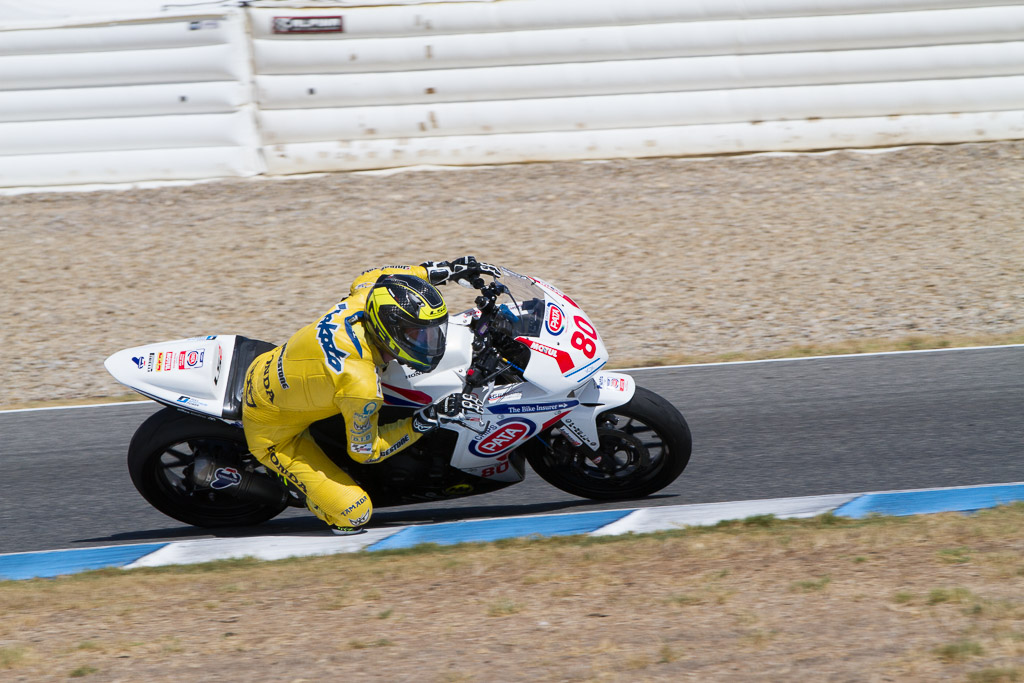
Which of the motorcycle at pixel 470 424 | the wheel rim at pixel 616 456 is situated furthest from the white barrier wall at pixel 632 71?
the wheel rim at pixel 616 456

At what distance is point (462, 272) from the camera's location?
534 cm

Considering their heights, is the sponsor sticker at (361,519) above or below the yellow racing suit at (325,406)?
below

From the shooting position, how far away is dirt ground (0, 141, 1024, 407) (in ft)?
29.9

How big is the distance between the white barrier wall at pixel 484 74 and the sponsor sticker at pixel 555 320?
20.4 ft

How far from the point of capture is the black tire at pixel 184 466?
537 centimetres

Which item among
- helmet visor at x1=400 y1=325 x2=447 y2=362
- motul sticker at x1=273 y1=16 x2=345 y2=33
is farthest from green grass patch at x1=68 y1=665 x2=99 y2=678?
motul sticker at x1=273 y1=16 x2=345 y2=33

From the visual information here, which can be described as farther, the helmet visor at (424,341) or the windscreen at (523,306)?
the windscreen at (523,306)

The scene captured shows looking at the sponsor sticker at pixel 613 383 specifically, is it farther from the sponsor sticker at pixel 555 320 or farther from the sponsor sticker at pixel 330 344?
the sponsor sticker at pixel 330 344

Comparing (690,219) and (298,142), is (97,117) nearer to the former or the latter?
(298,142)

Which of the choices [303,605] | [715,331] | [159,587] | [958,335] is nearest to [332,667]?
[303,605]

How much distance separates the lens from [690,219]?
10836 mm

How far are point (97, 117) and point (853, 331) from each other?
821 centimetres

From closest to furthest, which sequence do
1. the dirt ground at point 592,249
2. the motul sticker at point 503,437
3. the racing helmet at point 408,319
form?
the racing helmet at point 408,319, the motul sticker at point 503,437, the dirt ground at point 592,249

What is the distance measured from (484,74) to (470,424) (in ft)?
22.0
